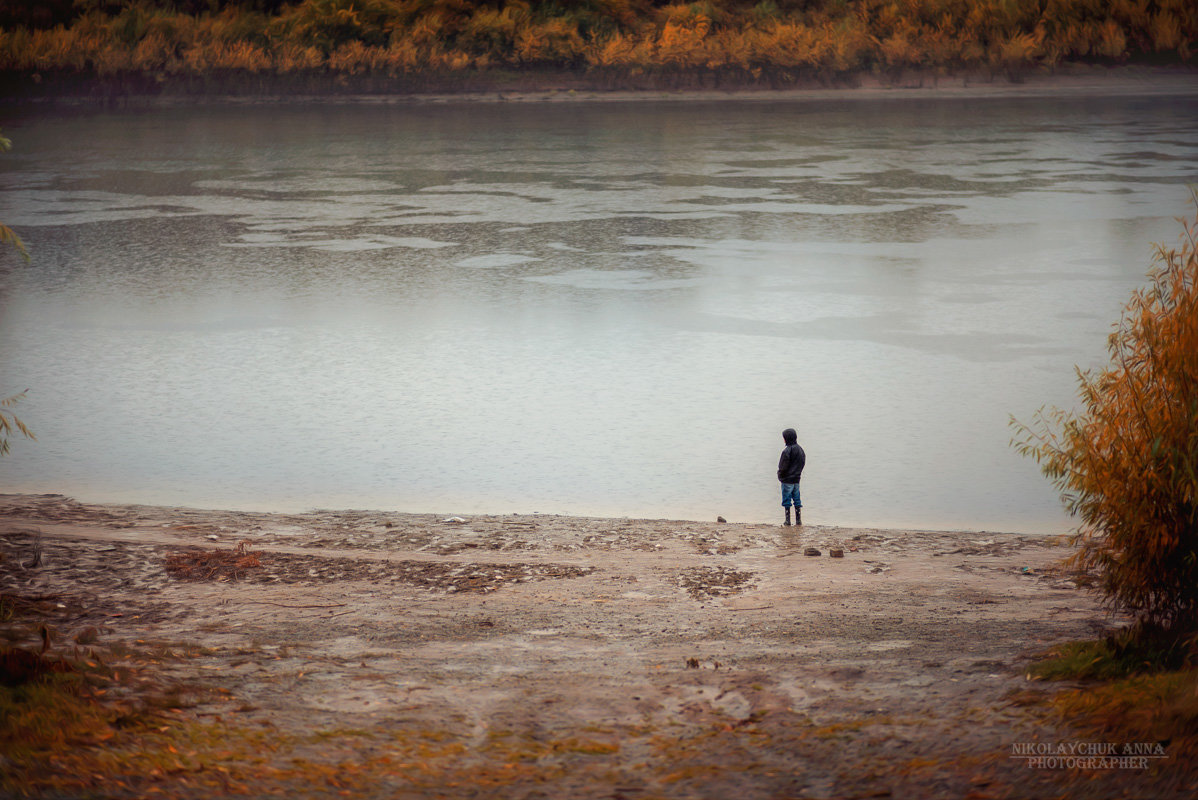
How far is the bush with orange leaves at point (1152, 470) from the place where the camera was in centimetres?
510

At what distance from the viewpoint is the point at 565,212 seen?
23062 millimetres

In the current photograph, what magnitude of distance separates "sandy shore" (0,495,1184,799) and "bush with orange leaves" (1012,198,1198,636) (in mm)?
599

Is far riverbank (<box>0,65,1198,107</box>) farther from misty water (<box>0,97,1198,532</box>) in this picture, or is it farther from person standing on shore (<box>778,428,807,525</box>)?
person standing on shore (<box>778,428,807,525</box>)

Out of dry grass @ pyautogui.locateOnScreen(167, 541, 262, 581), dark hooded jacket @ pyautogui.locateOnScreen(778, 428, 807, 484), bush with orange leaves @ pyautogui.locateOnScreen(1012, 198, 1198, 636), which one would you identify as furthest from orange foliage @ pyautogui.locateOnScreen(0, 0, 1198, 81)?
bush with orange leaves @ pyautogui.locateOnScreen(1012, 198, 1198, 636)

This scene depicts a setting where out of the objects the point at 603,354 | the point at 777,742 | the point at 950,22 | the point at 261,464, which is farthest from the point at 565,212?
the point at 950,22

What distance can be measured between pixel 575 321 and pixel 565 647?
31.0 ft

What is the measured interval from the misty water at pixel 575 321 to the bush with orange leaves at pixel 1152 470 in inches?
138

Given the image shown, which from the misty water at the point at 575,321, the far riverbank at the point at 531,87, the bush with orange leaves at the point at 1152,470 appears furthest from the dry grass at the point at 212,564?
the far riverbank at the point at 531,87

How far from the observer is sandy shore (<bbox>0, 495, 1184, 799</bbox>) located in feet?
14.6

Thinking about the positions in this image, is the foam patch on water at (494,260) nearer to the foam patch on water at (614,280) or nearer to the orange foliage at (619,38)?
the foam patch on water at (614,280)

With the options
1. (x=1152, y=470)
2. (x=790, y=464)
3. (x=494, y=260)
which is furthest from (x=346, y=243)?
(x=1152, y=470)

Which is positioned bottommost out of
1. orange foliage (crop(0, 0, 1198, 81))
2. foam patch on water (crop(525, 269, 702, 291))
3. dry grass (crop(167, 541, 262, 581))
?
dry grass (crop(167, 541, 262, 581))

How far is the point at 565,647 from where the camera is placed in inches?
238

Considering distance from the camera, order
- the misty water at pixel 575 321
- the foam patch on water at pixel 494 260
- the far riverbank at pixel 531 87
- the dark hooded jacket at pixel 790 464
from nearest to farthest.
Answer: the dark hooded jacket at pixel 790 464, the misty water at pixel 575 321, the foam patch on water at pixel 494 260, the far riverbank at pixel 531 87
